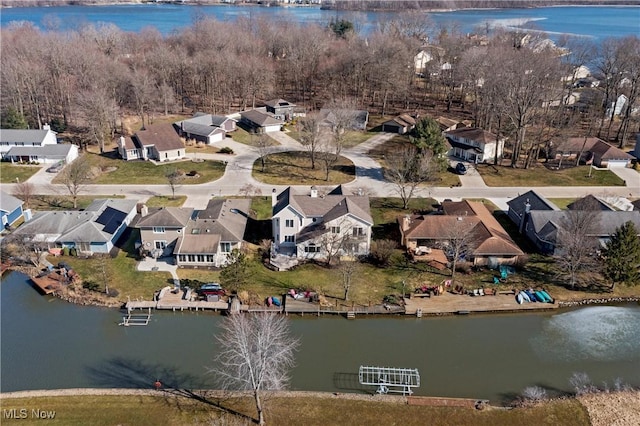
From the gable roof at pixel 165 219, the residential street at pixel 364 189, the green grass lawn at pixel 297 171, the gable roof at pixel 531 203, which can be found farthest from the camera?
the green grass lawn at pixel 297 171

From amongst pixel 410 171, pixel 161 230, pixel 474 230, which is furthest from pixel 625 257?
pixel 161 230

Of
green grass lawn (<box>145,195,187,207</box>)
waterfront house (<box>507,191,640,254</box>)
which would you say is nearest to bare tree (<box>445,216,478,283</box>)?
waterfront house (<box>507,191,640,254</box>)

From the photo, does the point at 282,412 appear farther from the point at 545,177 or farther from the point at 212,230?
the point at 545,177

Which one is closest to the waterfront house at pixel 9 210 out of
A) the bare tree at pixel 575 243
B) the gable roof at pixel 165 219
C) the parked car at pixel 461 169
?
the gable roof at pixel 165 219

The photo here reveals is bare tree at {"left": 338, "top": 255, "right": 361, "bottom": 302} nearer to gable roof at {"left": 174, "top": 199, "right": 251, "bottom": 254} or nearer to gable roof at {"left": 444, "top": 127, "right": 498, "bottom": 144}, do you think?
gable roof at {"left": 174, "top": 199, "right": 251, "bottom": 254}

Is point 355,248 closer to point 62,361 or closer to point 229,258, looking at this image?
point 229,258

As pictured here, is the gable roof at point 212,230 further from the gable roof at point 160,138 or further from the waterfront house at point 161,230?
the gable roof at point 160,138

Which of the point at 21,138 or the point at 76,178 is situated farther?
the point at 21,138

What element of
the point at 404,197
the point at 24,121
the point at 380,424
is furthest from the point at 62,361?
the point at 24,121
